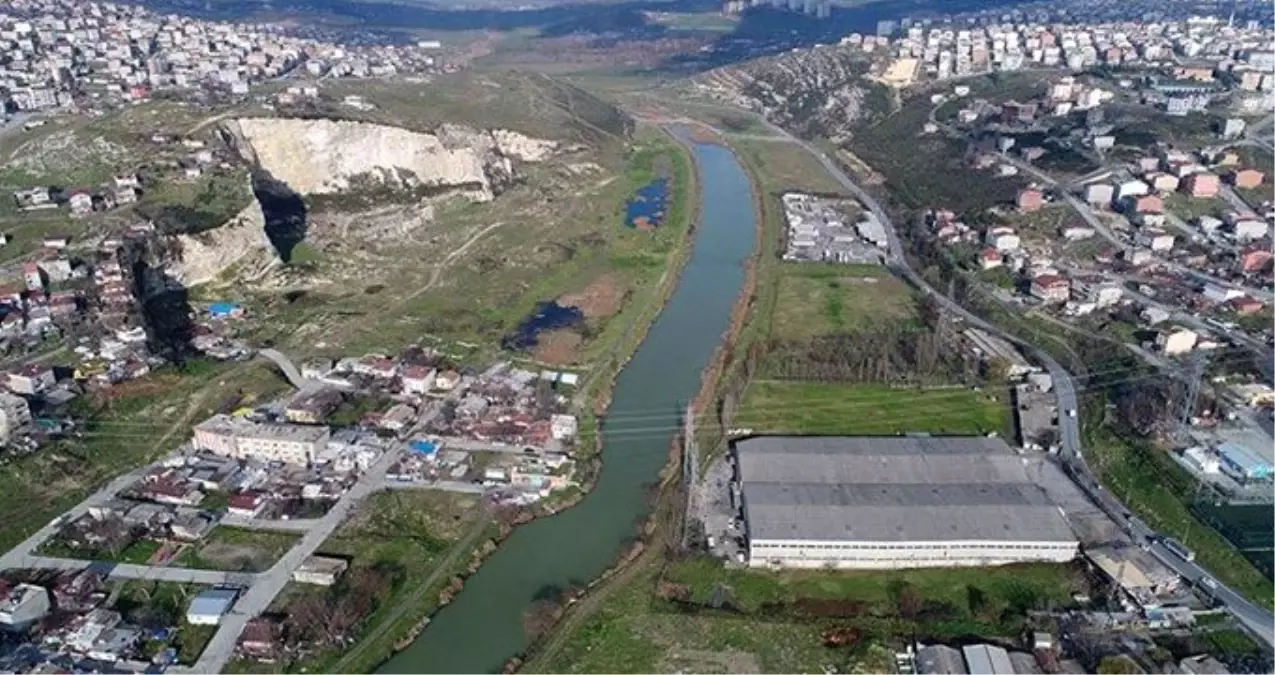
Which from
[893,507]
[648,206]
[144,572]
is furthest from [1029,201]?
[144,572]

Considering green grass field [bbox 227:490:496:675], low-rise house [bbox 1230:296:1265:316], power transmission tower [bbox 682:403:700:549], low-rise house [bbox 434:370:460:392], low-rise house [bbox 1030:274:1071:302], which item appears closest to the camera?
green grass field [bbox 227:490:496:675]

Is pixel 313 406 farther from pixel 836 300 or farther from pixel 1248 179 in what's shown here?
pixel 1248 179

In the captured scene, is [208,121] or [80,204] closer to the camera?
[80,204]

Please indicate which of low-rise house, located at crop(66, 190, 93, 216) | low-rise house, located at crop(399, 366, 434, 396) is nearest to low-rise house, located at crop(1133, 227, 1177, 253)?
low-rise house, located at crop(399, 366, 434, 396)

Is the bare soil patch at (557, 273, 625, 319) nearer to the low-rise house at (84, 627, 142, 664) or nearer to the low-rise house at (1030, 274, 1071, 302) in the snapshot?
the low-rise house at (1030, 274, 1071, 302)

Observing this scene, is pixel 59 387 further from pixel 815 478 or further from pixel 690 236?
pixel 690 236

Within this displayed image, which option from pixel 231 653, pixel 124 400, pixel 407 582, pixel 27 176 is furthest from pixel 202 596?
pixel 27 176

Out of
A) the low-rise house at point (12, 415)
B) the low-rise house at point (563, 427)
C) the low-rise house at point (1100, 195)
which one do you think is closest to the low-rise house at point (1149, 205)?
the low-rise house at point (1100, 195)
